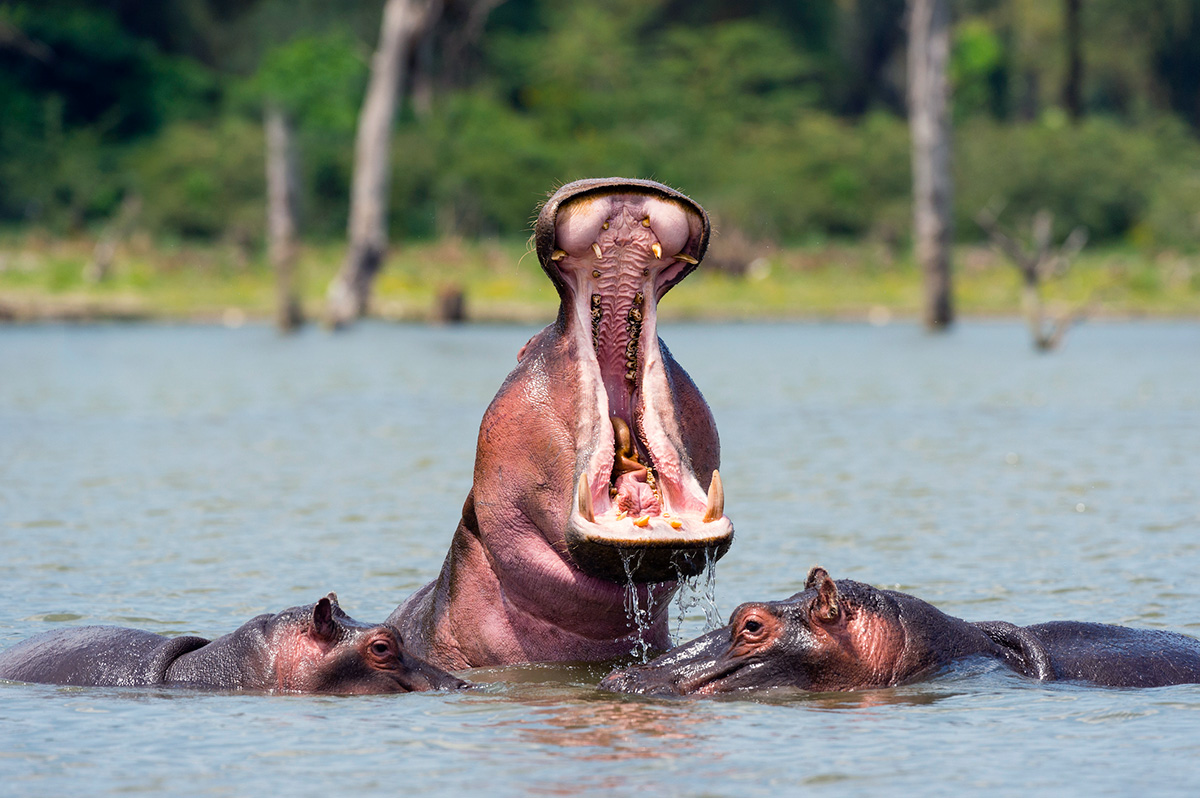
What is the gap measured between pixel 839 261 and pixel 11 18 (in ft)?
66.1

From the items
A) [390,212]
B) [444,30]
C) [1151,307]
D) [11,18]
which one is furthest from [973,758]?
[444,30]

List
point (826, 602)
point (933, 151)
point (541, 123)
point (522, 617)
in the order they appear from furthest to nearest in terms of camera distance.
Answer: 1. point (541, 123)
2. point (933, 151)
3. point (522, 617)
4. point (826, 602)

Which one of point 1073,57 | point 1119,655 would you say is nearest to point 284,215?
point 1119,655

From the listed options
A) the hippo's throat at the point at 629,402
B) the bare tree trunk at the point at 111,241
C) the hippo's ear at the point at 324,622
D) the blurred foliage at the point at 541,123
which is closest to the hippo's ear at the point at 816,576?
the hippo's throat at the point at 629,402

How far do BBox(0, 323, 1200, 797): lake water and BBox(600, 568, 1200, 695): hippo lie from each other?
9cm

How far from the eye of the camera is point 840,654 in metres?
5.77

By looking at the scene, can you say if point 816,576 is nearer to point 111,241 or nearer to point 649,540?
point 649,540

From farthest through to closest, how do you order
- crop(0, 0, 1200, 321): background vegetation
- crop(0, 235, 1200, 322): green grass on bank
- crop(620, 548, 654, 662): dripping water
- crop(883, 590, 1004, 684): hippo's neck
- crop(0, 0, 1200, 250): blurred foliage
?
crop(0, 0, 1200, 250): blurred foliage → crop(0, 0, 1200, 321): background vegetation → crop(0, 235, 1200, 322): green grass on bank → crop(883, 590, 1004, 684): hippo's neck → crop(620, 548, 654, 662): dripping water

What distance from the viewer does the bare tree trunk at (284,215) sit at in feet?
91.1

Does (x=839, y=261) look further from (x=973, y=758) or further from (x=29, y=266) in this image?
(x=973, y=758)

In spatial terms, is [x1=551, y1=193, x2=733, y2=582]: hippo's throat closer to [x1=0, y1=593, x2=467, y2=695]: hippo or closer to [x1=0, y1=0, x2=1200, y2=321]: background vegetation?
[x1=0, y1=593, x2=467, y2=695]: hippo

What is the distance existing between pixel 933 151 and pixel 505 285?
859cm

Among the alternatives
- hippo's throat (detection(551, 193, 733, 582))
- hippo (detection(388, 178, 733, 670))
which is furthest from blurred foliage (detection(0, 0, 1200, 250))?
hippo's throat (detection(551, 193, 733, 582))

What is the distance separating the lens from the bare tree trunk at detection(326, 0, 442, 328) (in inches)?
1219
